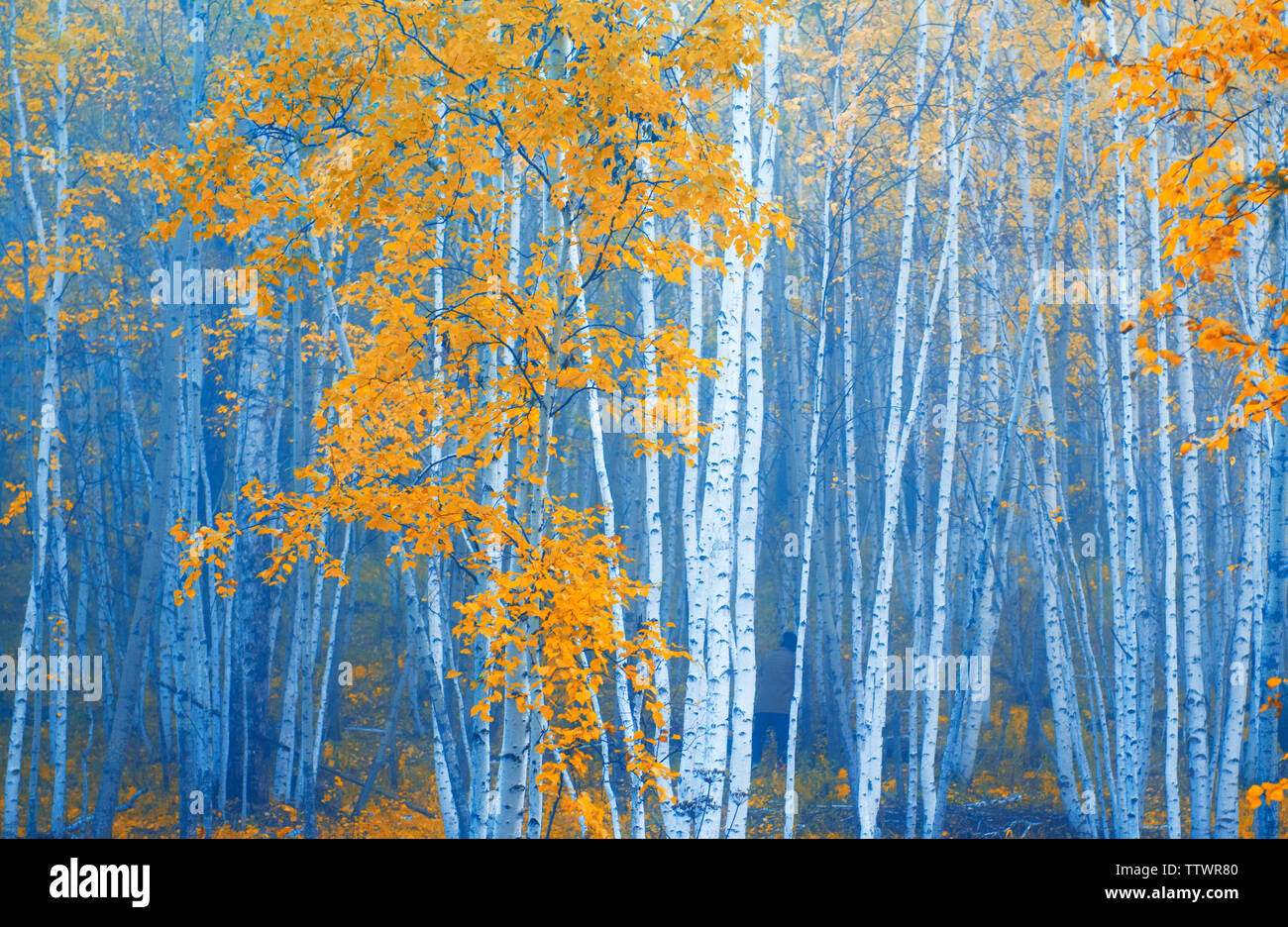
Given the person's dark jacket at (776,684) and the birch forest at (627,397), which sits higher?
the birch forest at (627,397)

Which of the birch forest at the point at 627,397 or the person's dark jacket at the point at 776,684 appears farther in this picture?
the person's dark jacket at the point at 776,684

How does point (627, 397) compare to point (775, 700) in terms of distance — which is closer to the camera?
point (627, 397)

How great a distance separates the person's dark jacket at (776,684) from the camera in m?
14.7

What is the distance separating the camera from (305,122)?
18.1 ft

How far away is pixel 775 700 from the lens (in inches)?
583

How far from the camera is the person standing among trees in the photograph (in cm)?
1469

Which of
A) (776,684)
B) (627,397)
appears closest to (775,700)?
(776,684)

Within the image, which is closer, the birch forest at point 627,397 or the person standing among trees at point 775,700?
the birch forest at point 627,397

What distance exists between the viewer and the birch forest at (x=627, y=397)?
17.2ft

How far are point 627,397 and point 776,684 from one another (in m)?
9.73

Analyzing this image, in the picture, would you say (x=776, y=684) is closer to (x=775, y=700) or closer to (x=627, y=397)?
(x=775, y=700)

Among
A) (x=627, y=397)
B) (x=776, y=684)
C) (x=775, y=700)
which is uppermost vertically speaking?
(x=627, y=397)

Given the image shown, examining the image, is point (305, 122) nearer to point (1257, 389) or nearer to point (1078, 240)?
point (1257, 389)
